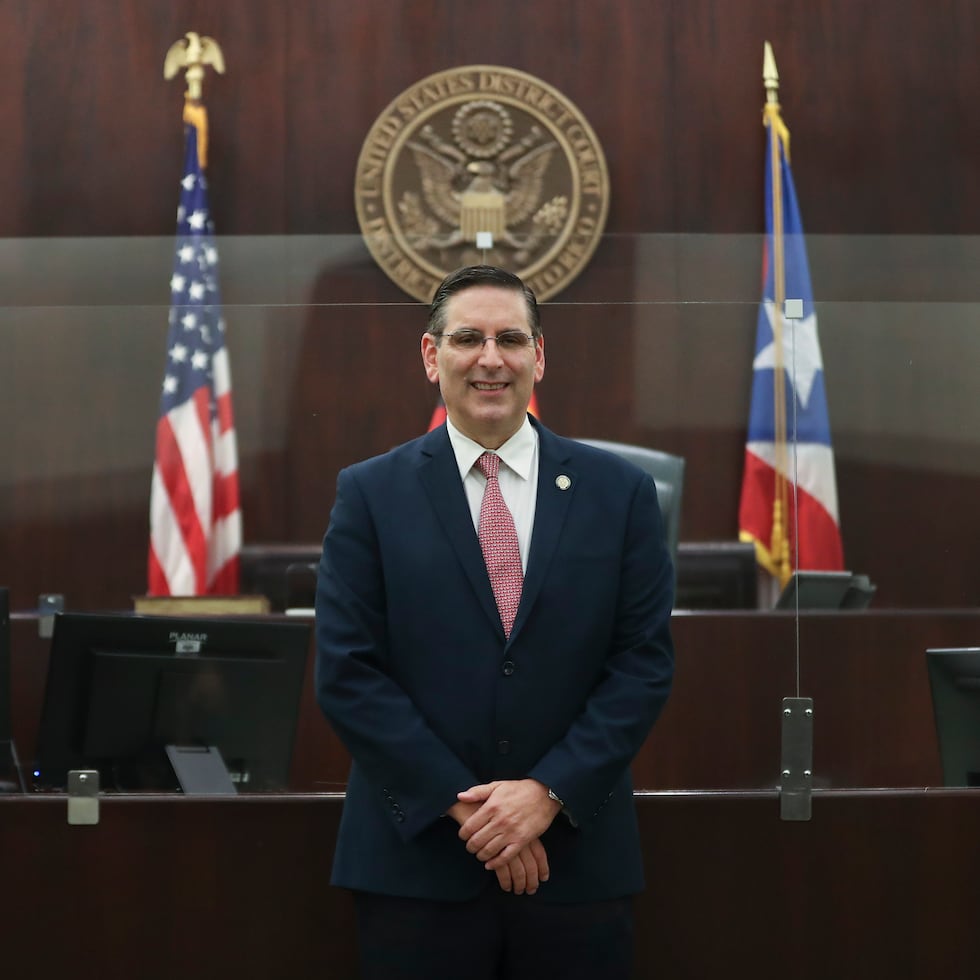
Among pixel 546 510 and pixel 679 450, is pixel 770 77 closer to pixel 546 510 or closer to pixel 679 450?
A: pixel 679 450

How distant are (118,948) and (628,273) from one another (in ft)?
7.99

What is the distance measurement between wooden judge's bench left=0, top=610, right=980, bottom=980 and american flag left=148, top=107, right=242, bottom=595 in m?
0.63

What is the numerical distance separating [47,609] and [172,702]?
1.41 ft

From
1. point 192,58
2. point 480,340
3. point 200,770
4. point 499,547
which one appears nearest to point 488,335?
point 480,340

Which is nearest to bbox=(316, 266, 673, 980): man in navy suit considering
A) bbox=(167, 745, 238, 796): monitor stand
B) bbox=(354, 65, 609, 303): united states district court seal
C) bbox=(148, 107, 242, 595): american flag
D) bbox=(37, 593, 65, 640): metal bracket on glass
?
bbox=(167, 745, 238, 796): monitor stand

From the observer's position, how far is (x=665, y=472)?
2.97 metres

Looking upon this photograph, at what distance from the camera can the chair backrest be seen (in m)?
2.96

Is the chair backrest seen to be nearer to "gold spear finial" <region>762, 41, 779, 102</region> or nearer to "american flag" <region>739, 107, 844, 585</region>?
"american flag" <region>739, 107, 844, 585</region>

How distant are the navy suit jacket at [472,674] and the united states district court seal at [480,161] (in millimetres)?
3883

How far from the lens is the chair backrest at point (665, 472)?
2.96m

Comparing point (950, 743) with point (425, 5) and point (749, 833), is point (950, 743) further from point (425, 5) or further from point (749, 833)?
point (425, 5)

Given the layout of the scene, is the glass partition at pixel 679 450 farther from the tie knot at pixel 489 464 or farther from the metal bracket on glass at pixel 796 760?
the tie knot at pixel 489 464

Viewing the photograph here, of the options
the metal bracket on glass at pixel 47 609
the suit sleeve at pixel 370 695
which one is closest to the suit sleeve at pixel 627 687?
the suit sleeve at pixel 370 695

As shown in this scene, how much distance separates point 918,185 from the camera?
19.9ft
